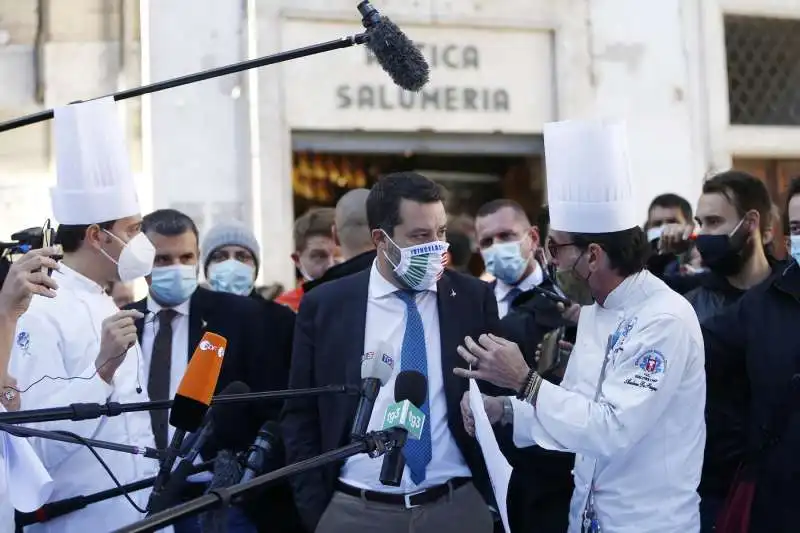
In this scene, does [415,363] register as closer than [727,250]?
Yes

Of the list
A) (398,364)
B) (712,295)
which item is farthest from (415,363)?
(712,295)

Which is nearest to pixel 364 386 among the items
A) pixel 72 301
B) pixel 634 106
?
pixel 72 301

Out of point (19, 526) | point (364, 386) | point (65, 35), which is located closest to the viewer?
point (364, 386)

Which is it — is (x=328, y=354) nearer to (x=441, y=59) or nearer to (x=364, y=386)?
(x=364, y=386)

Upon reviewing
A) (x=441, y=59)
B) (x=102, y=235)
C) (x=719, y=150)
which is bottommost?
(x=102, y=235)

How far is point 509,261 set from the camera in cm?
572

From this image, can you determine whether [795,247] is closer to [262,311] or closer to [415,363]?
[415,363]

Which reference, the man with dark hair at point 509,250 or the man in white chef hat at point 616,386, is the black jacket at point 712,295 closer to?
the man with dark hair at point 509,250

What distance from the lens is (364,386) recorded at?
307 cm

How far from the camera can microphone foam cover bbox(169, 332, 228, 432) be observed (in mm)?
2768

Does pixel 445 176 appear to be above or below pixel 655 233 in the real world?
above

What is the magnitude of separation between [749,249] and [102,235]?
2.68 metres

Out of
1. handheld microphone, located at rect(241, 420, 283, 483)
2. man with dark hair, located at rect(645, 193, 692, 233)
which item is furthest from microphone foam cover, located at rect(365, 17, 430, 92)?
man with dark hair, located at rect(645, 193, 692, 233)

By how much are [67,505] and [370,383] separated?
1310 mm
